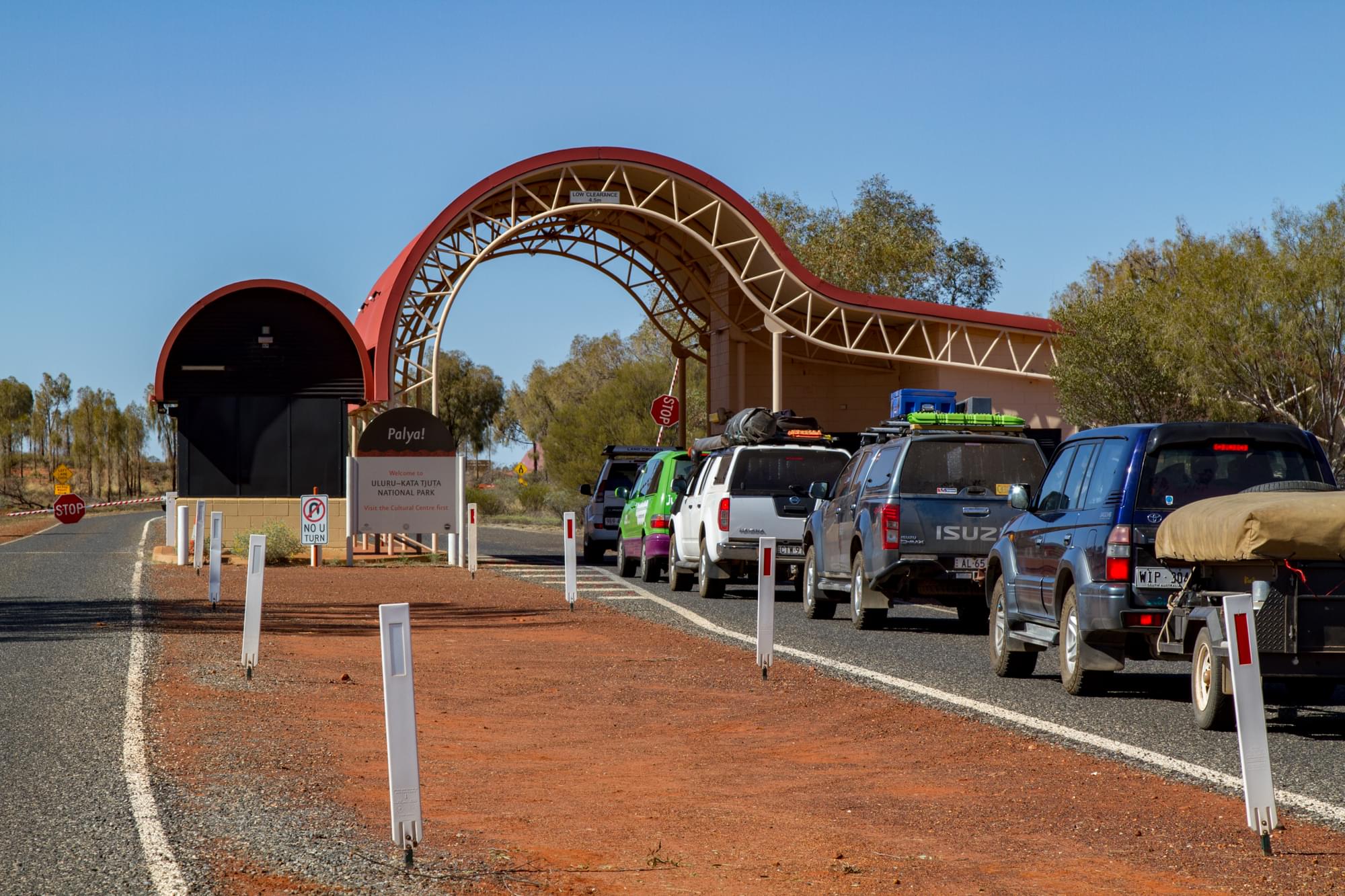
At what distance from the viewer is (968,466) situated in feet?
52.3

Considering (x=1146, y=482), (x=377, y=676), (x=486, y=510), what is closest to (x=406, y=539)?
(x=377, y=676)

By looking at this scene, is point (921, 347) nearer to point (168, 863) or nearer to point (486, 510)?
point (486, 510)

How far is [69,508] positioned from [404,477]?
1446 cm

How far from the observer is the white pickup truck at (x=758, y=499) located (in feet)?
66.2

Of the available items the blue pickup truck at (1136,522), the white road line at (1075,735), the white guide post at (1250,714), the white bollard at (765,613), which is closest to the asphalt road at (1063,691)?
the white road line at (1075,735)

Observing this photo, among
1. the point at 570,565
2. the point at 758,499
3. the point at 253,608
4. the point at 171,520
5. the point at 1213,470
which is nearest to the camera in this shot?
the point at 1213,470

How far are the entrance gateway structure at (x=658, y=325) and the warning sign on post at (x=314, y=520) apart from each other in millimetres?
4106

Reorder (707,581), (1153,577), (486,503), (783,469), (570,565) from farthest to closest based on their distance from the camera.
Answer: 1. (486,503)
2. (707,581)
3. (783,469)
4. (570,565)
5. (1153,577)

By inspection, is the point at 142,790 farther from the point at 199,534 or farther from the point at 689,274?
the point at 689,274

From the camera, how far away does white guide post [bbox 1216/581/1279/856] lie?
21.6 ft

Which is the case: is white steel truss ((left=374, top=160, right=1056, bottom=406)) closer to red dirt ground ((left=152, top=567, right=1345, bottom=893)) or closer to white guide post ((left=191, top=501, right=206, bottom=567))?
white guide post ((left=191, top=501, right=206, bottom=567))

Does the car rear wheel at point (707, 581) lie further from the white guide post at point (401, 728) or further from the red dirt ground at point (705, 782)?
the white guide post at point (401, 728)

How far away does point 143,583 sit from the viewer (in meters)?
23.6

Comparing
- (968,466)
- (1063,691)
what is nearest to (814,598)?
(968,466)
